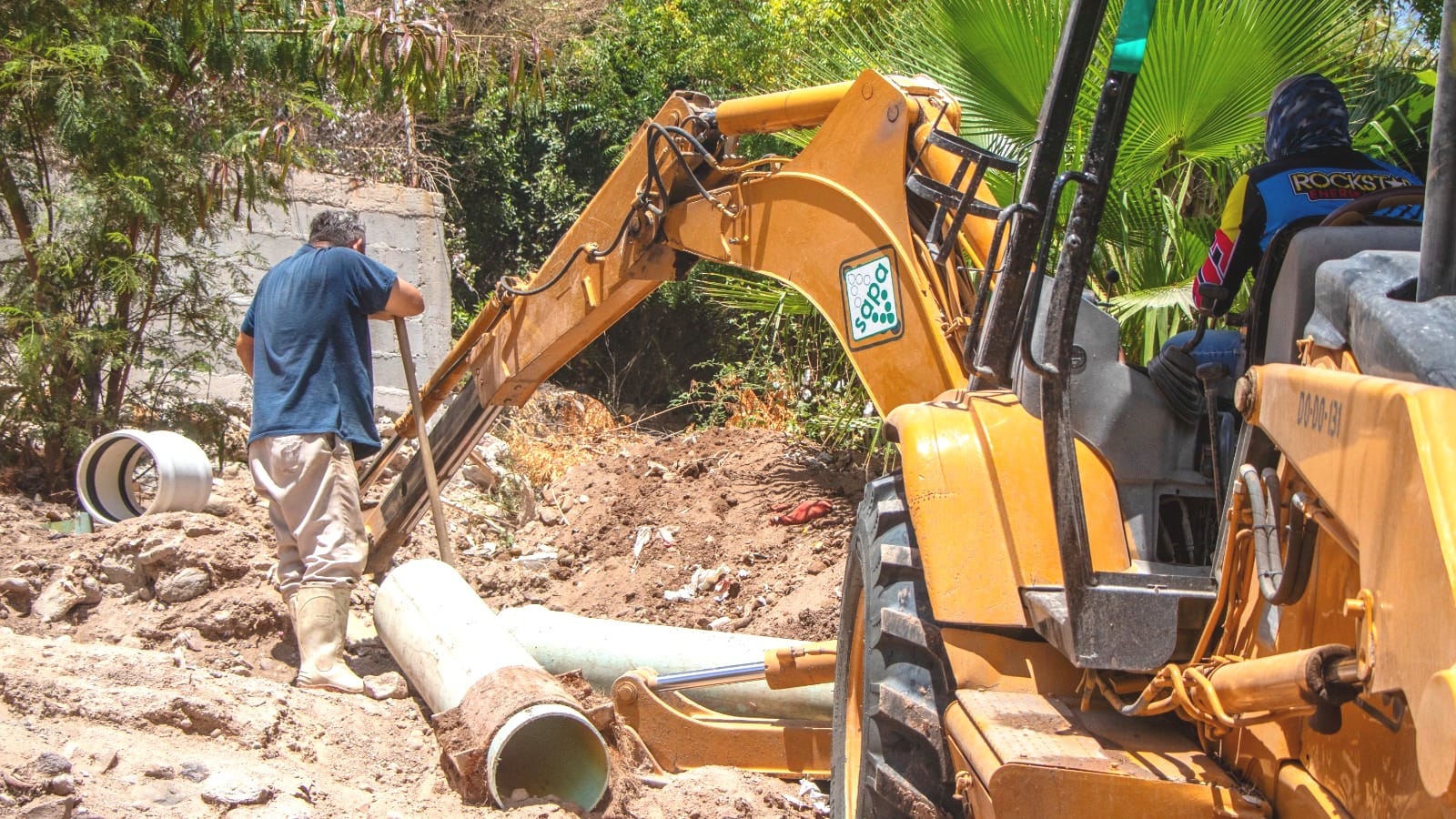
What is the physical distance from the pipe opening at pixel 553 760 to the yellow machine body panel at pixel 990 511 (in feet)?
5.36

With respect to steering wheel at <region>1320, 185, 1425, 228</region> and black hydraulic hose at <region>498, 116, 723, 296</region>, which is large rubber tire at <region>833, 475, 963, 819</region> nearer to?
steering wheel at <region>1320, 185, 1425, 228</region>

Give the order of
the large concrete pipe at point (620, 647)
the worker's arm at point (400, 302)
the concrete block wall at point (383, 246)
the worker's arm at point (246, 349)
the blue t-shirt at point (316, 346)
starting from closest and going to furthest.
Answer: the large concrete pipe at point (620, 647), the blue t-shirt at point (316, 346), the worker's arm at point (400, 302), the worker's arm at point (246, 349), the concrete block wall at point (383, 246)

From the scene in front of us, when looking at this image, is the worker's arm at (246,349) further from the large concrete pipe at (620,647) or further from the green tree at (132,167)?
the green tree at (132,167)

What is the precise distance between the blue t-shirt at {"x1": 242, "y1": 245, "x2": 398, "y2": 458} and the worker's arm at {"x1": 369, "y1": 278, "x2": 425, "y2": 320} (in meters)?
0.03

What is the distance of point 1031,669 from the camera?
3123 millimetres

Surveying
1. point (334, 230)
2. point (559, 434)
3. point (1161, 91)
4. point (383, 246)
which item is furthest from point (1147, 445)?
point (559, 434)

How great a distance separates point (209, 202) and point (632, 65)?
7344mm

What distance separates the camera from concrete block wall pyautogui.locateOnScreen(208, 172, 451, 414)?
9.09 m

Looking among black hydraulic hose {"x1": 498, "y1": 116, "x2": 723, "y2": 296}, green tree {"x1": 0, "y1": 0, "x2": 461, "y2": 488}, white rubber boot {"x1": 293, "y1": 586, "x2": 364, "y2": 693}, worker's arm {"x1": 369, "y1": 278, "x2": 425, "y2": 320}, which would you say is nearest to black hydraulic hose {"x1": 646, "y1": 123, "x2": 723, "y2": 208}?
black hydraulic hose {"x1": 498, "y1": 116, "x2": 723, "y2": 296}

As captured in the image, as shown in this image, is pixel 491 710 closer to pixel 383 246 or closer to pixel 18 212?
pixel 18 212

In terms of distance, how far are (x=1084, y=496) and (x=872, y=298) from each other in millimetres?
1172

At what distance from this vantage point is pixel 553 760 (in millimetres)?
4527

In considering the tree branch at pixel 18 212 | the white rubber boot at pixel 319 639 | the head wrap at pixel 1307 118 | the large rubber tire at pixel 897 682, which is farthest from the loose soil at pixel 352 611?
the head wrap at pixel 1307 118

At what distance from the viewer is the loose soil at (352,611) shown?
3.94 m
